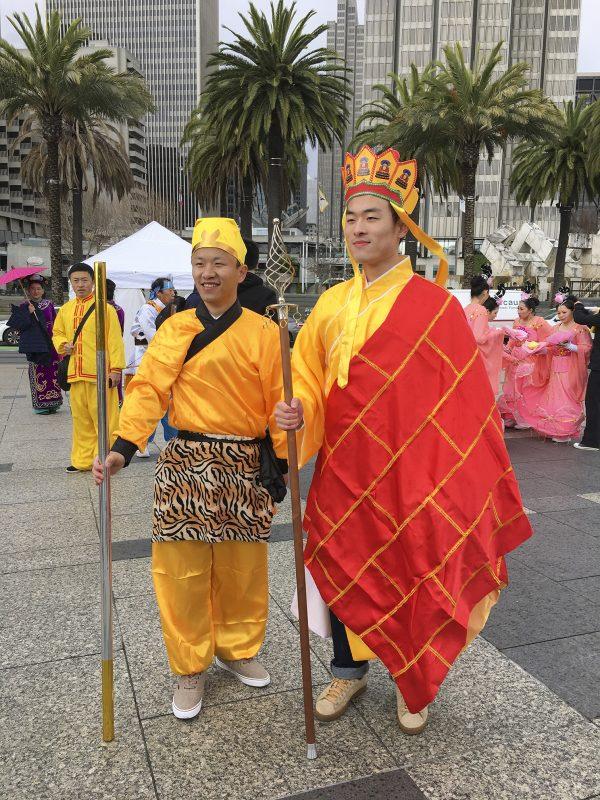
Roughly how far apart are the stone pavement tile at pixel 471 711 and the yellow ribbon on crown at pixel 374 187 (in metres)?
1.26

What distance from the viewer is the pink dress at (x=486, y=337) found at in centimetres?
718

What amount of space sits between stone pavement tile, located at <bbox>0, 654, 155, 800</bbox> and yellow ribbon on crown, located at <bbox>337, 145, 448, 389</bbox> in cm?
145

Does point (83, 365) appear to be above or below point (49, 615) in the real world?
above

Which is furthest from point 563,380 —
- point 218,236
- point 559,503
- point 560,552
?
point 218,236

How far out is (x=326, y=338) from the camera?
2361 mm

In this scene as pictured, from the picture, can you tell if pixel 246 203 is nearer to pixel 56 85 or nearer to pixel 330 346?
pixel 56 85

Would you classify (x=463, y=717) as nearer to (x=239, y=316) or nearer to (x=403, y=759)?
(x=403, y=759)

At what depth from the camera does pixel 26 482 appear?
5.80 metres

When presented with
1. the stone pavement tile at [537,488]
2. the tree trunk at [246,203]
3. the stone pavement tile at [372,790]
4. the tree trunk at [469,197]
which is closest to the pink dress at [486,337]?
the stone pavement tile at [537,488]

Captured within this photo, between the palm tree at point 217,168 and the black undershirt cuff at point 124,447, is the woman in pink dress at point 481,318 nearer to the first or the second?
the black undershirt cuff at point 124,447

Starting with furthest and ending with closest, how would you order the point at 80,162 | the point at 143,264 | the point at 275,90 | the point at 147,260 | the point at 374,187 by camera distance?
1. the point at 80,162
2. the point at 275,90
3. the point at 147,260
4. the point at 143,264
5. the point at 374,187

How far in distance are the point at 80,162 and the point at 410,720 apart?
2364cm

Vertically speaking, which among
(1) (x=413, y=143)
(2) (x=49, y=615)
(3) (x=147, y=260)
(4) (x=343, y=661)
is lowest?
(2) (x=49, y=615)

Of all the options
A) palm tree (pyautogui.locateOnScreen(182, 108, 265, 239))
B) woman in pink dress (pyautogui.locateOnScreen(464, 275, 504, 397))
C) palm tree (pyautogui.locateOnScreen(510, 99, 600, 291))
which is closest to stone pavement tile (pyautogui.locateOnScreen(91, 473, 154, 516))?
woman in pink dress (pyautogui.locateOnScreen(464, 275, 504, 397))
